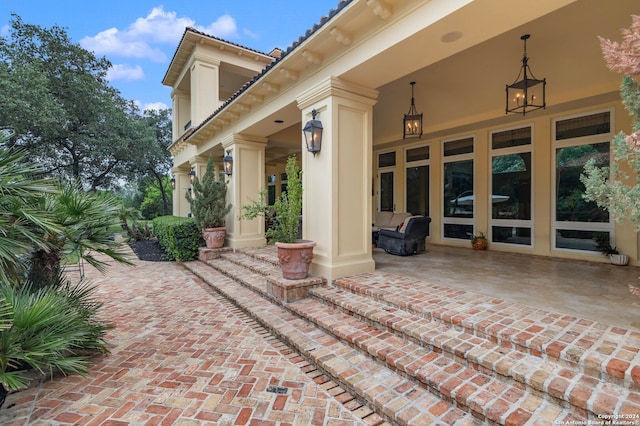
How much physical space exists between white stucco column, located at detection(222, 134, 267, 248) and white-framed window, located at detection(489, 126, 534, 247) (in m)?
5.57

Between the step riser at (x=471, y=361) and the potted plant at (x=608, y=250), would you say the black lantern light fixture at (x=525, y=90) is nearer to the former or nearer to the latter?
the potted plant at (x=608, y=250)

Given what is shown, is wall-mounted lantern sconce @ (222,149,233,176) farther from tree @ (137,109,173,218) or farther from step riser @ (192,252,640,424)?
tree @ (137,109,173,218)

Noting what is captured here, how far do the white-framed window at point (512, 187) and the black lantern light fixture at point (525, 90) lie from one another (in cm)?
116

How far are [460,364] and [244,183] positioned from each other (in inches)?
243

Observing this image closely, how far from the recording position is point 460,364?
7.65 ft

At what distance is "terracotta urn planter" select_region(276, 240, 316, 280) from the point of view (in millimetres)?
4082

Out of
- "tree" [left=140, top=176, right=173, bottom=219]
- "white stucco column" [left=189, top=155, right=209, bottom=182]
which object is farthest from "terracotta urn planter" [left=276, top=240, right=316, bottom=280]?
"tree" [left=140, top=176, right=173, bottom=219]

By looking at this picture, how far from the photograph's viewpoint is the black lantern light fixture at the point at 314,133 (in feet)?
13.9

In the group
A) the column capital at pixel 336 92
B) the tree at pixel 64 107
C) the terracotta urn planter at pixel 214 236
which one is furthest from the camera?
the tree at pixel 64 107

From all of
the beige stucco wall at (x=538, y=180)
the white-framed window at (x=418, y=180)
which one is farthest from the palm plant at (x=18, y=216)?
the white-framed window at (x=418, y=180)

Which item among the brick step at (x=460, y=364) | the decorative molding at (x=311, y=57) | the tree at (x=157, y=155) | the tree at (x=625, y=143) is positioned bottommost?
the brick step at (x=460, y=364)

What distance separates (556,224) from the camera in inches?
234

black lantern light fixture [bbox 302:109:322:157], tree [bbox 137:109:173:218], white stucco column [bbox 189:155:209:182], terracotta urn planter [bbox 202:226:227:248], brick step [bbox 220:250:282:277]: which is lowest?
brick step [bbox 220:250:282:277]

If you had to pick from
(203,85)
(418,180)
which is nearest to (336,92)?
(418,180)
